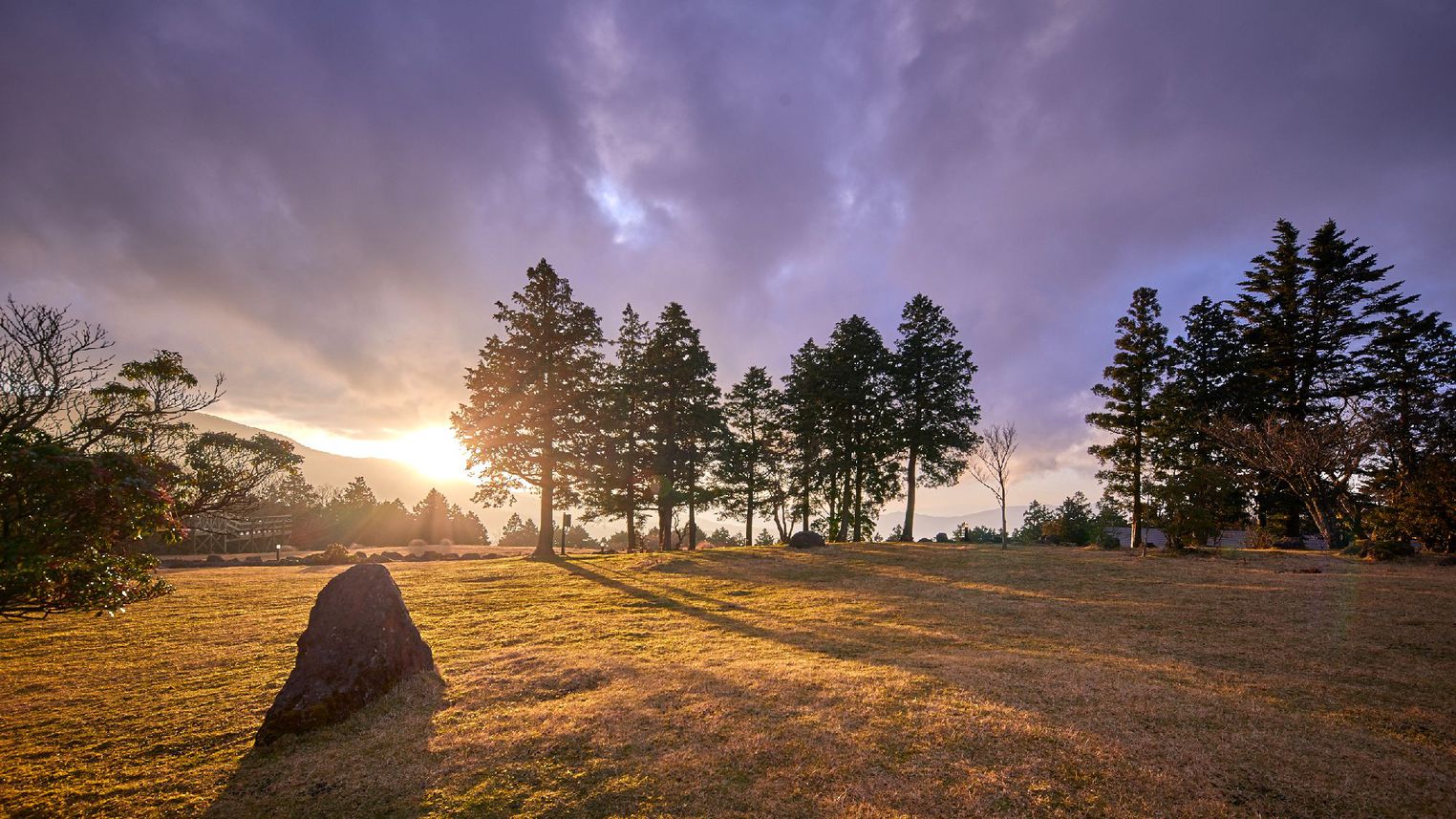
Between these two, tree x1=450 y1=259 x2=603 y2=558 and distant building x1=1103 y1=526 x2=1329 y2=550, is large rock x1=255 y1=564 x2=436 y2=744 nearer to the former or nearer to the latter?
tree x1=450 y1=259 x2=603 y2=558

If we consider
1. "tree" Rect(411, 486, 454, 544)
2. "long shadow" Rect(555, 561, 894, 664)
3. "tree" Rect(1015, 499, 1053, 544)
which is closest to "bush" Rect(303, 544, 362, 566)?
"long shadow" Rect(555, 561, 894, 664)

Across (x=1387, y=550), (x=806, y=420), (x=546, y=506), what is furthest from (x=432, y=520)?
(x=1387, y=550)

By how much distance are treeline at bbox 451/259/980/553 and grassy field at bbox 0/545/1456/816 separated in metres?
13.2

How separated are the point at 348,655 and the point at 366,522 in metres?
44.9

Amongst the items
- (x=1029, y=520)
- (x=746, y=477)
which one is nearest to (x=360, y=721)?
(x=746, y=477)

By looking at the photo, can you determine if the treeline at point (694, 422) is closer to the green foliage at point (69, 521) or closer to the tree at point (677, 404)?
the tree at point (677, 404)

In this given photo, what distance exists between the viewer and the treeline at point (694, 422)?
26875 millimetres

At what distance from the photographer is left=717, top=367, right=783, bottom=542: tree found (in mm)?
35969

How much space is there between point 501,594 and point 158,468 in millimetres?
11496

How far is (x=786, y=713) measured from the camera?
23.4 feet

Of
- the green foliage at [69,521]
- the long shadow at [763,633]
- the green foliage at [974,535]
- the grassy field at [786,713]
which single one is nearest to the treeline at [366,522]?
the grassy field at [786,713]

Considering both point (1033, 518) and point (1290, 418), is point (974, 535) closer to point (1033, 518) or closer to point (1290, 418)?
point (1033, 518)

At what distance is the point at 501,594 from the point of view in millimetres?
17391

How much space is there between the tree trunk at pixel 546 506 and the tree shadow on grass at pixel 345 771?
66.1 feet
